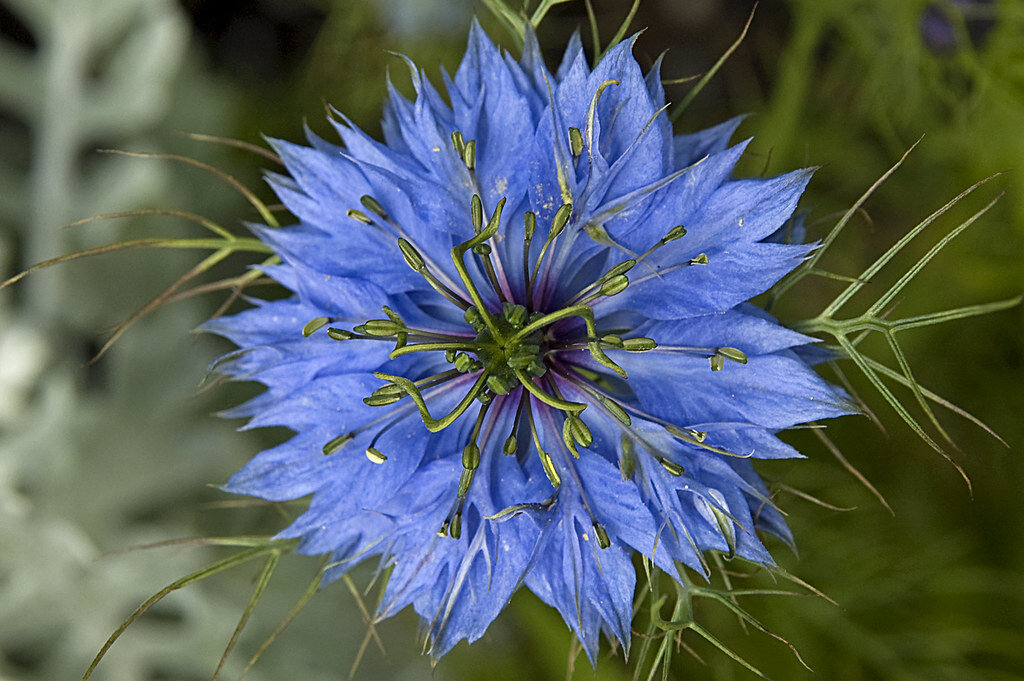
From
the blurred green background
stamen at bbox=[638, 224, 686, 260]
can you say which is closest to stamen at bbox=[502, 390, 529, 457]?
stamen at bbox=[638, 224, 686, 260]

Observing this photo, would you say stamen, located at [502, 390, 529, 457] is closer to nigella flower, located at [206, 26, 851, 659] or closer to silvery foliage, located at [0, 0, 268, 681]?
nigella flower, located at [206, 26, 851, 659]

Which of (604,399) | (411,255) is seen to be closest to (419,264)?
(411,255)

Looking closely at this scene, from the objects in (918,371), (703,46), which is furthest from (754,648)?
(703,46)

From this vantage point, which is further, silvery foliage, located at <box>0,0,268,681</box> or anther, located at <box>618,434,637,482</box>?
silvery foliage, located at <box>0,0,268,681</box>

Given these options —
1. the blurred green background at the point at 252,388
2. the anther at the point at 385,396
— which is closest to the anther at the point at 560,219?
the anther at the point at 385,396

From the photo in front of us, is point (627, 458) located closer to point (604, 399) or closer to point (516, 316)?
point (604, 399)

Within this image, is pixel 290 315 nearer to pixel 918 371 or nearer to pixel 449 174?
pixel 449 174

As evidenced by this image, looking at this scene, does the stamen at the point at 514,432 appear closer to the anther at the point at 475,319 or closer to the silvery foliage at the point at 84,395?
the anther at the point at 475,319
